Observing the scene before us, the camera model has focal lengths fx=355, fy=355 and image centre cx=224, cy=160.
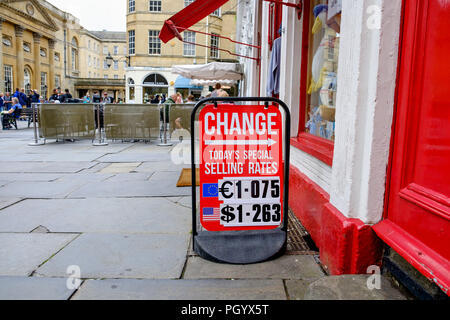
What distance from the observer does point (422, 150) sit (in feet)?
6.29

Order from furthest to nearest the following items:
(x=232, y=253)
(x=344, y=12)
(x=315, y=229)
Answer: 1. (x=315, y=229)
2. (x=232, y=253)
3. (x=344, y=12)

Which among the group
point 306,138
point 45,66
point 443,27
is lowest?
point 306,138

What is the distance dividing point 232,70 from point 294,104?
299 inches

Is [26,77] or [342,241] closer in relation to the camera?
[342,241]

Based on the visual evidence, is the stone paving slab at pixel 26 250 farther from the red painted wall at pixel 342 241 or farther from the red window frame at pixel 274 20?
the red window frame at pixel 274 20

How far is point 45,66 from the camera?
4791 cm

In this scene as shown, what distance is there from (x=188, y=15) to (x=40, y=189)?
204 inches

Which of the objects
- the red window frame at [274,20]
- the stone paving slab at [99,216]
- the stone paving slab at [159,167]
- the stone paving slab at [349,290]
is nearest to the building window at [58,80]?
the stone paving slab at [159,167]

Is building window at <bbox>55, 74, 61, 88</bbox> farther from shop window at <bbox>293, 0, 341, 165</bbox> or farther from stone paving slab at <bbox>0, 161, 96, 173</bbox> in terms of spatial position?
shop window at <bbox>293, 0, 341, 165</bbox>

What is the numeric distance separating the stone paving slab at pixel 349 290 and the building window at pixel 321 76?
1.40m

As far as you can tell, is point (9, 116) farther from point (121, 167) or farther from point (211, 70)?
point (121, 167)

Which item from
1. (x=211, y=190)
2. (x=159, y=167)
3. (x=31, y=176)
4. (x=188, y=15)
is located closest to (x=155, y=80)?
(x=188, y=15)

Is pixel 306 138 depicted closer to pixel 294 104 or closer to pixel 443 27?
pixel 294 104

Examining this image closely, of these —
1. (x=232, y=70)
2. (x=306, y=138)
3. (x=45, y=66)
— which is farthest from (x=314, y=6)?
(x=45, y=66)
